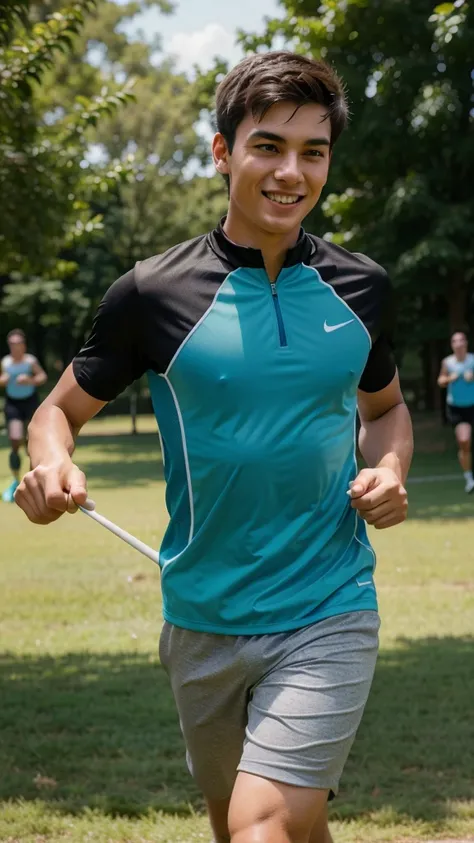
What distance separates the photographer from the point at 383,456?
3506 millimetres

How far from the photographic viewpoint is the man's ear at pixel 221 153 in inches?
134

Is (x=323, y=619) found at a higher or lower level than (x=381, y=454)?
lower

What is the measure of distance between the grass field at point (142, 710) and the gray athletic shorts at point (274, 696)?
6.43ft

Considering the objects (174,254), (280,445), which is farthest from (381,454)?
(174,254)

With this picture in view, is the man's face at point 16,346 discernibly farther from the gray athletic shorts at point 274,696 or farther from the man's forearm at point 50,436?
the gray athletic shorts at point 274,696

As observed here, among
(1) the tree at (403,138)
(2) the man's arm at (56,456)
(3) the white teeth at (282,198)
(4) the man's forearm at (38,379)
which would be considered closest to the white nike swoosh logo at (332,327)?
(3) the white teeth at (282,198)

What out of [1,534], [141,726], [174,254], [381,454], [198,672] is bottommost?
[1,534]

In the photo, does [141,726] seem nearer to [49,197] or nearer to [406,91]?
[49,197]

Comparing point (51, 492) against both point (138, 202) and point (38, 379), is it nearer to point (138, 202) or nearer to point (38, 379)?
point (38, 379)

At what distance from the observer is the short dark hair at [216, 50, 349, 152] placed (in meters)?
A: 3.18

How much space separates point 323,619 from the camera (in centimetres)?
314

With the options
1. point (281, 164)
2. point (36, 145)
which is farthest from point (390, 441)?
point (36, 145)

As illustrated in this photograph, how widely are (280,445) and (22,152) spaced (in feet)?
29.5

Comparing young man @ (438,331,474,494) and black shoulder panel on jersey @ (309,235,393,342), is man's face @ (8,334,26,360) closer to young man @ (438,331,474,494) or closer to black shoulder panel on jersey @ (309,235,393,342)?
young man @ (438,331,474,494)
